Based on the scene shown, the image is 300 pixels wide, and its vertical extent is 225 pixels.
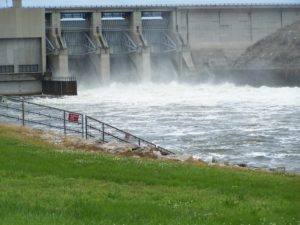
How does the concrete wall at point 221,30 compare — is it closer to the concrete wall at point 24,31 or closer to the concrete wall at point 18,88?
the concrete wall at point 24,31

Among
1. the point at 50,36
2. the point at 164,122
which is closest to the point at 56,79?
the point at 50,36

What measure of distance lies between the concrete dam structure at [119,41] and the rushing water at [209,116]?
2.80 meters

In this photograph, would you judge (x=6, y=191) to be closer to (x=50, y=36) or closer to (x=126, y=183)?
(x=126, y=183)

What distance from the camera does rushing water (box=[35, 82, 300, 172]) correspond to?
27484 mm

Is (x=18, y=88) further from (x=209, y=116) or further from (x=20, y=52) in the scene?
(x=209, y=116)

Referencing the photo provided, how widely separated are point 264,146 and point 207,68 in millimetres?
43374

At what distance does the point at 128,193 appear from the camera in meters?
11.2

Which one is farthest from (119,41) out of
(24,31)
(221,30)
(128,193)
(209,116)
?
(128,193)

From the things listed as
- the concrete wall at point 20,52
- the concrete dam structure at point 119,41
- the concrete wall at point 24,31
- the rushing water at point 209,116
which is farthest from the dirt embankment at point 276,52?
the concrete wall at point 20,52

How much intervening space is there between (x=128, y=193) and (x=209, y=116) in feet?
98.2

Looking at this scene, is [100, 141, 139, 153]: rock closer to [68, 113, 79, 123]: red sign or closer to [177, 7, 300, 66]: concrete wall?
[68, 113, 79, 123]: red sign

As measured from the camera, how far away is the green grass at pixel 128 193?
884 centimetres

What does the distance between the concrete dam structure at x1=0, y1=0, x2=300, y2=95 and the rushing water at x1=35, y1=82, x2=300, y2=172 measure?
2.80 meters

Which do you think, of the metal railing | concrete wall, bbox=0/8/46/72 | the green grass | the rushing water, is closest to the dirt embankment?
the rushing water
